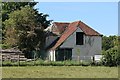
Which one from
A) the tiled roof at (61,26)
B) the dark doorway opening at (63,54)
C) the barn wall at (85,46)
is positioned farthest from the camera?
the tiled roof at (61,26)

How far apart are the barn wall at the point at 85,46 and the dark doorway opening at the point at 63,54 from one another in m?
0.48

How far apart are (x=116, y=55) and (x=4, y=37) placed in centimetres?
2012

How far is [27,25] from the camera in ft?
158

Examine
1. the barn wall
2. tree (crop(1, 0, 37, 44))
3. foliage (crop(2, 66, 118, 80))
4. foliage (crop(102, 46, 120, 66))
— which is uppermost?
tree (crop(1, 0, 37, 44))

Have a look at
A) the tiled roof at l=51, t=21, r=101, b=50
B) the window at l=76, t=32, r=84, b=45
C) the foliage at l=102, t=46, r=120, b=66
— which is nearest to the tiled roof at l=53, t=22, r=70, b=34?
the tiled roof at l=51, t=21, r=101, b=50

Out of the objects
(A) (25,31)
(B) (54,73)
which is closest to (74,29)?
(A) (25,31)

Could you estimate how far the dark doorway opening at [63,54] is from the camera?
48.5m

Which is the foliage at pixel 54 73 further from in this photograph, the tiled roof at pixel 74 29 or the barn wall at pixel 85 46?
the tiled roof at pixel 74 29

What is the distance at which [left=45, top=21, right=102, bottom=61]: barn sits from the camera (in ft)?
161

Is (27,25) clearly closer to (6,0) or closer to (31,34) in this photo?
(31,34)

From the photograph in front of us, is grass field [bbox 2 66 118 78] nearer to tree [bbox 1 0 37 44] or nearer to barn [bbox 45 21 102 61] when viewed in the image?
barn [bbox 45 21 102 61]

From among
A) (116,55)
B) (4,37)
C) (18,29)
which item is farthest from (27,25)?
(116,55)

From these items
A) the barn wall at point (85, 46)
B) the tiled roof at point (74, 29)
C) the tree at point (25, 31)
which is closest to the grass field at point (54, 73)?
the tree at point (25, 31)

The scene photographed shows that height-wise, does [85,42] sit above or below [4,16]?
below
